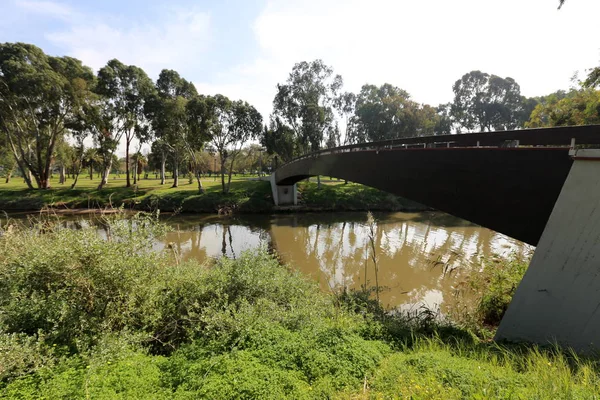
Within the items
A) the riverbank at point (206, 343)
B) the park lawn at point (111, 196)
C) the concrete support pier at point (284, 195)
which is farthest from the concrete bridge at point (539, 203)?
the park lawn at point (111, 196)

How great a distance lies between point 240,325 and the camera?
400 cm

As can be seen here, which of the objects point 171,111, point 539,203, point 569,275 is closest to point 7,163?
point 171,111

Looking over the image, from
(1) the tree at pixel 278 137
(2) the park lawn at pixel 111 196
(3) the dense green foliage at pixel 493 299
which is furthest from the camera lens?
(1) the tree at pixel 278 137

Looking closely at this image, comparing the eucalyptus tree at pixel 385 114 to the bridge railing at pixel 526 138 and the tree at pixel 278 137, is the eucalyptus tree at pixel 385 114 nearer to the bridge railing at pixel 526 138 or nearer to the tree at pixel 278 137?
the tree at pixel 278 137

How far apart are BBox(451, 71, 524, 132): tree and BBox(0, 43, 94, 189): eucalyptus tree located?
1518 inches

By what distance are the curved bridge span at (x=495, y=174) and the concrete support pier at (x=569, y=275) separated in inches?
21.5

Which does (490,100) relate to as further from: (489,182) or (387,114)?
(489,182)

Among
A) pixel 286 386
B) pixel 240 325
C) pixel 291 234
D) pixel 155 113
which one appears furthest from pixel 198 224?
pixel 286 386

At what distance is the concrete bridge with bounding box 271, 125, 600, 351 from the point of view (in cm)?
375

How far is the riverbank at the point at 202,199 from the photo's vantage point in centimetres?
2061

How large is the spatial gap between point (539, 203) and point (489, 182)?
0.93 metres

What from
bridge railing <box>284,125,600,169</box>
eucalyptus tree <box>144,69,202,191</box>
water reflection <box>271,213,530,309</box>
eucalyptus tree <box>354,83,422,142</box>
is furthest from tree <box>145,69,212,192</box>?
bridge railing <box>284,125,600,169</box>

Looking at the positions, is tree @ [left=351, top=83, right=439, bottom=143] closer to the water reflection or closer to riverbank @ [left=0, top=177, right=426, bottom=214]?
riverbank @ [left=0, top=177, right=426, bottom=214]

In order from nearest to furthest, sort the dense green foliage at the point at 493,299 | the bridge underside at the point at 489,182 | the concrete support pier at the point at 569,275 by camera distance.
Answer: the concrete support pier at the point at 569,275
the bridge underside at the point at 489,182
the dense green foliage at the point at 493,299
